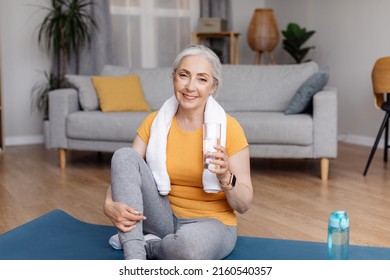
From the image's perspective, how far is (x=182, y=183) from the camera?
216cm

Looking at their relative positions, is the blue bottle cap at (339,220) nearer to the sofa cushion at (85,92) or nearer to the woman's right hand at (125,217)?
the woman's right hand at (125,217)

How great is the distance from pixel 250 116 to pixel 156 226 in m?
2.25

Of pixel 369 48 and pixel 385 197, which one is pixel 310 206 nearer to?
pixel 385 197

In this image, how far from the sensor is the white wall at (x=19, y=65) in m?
6.07

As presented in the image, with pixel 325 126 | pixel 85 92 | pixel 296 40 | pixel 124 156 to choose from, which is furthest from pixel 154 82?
pixel 124 156

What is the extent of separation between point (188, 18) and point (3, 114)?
97.2 inches

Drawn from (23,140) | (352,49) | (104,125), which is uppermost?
(352,49)

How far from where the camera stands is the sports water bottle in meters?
1.87

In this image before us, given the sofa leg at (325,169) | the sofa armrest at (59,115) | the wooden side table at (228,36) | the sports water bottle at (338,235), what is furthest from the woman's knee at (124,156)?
the wooden side table at (228,36)

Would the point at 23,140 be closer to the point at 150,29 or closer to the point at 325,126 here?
the point at 150,29

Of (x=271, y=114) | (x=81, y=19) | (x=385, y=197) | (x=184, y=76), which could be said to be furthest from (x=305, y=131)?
(x=81, y=19)

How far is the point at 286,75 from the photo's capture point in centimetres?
481

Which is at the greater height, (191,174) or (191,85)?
(191,85)
